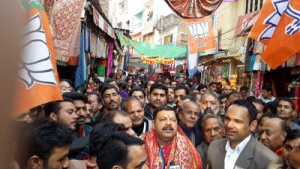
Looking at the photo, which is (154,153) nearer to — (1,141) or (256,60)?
(1,141)

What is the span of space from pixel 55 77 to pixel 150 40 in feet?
164

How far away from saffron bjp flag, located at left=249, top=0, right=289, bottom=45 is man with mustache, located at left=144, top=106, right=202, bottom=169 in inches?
111

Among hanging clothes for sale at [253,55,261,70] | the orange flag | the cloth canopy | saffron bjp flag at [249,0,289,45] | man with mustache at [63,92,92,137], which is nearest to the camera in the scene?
man with mustache at [63,92,92,137]

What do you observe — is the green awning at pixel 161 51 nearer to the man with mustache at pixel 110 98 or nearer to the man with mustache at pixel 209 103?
the man with mustache at pixel 209 103

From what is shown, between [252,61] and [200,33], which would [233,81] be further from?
[200,33]

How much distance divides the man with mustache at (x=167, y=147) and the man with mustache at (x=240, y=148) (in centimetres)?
22

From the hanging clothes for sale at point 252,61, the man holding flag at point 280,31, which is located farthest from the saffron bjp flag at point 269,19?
the hanging clothes for sale at point 252,61

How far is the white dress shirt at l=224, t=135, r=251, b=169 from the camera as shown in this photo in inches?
122

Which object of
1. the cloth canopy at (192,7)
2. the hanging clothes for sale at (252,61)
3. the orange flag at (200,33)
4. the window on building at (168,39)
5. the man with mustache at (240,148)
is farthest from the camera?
the window on building at (168,39)

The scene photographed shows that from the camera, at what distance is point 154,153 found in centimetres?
341

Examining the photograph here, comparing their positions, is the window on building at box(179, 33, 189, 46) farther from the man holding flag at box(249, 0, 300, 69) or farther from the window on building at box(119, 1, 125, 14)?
the window on building at box(119, 1, 125, 14)

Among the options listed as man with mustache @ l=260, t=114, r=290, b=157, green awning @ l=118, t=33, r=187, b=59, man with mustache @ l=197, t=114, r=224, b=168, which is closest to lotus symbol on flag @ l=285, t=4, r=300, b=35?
man with mustache @ l=260, t=114, r=290, b=157

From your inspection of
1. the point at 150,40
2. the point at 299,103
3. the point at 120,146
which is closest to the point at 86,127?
the point at 120,146

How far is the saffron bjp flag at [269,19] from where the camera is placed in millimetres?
5613
